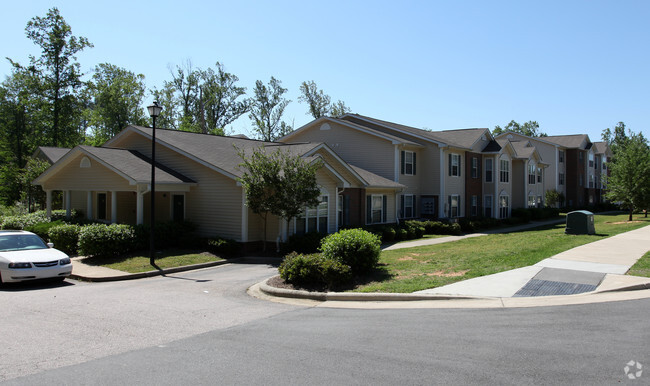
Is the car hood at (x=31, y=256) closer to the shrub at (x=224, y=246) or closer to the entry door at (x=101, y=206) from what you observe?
the shrub at (x=224, y=246)

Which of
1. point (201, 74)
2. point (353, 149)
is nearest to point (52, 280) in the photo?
point (353, 149)

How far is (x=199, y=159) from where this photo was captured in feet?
66.0

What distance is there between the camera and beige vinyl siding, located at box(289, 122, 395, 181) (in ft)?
98.3

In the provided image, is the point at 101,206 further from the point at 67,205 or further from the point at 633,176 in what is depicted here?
the point at 633,176

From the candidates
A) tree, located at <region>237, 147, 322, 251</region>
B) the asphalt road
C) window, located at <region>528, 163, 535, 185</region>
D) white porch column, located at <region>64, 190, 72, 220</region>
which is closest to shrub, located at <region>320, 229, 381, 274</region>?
the asphalt road

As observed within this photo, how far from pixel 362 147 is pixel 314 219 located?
35.3ft

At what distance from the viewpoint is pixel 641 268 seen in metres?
11.4

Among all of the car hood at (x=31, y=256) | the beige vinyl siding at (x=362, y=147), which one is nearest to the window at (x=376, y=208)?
the beige vinyl siding at (x=362, y=147)

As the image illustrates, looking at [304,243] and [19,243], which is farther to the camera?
[304,243]

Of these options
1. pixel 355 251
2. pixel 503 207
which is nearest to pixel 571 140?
pixel 503 207

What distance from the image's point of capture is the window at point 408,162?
30.7 meters

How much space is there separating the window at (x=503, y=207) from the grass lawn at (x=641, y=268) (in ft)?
84.3

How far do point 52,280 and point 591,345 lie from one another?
1386 centimetres

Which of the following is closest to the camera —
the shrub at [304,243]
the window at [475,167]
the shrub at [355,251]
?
the shrub at [355,251]
